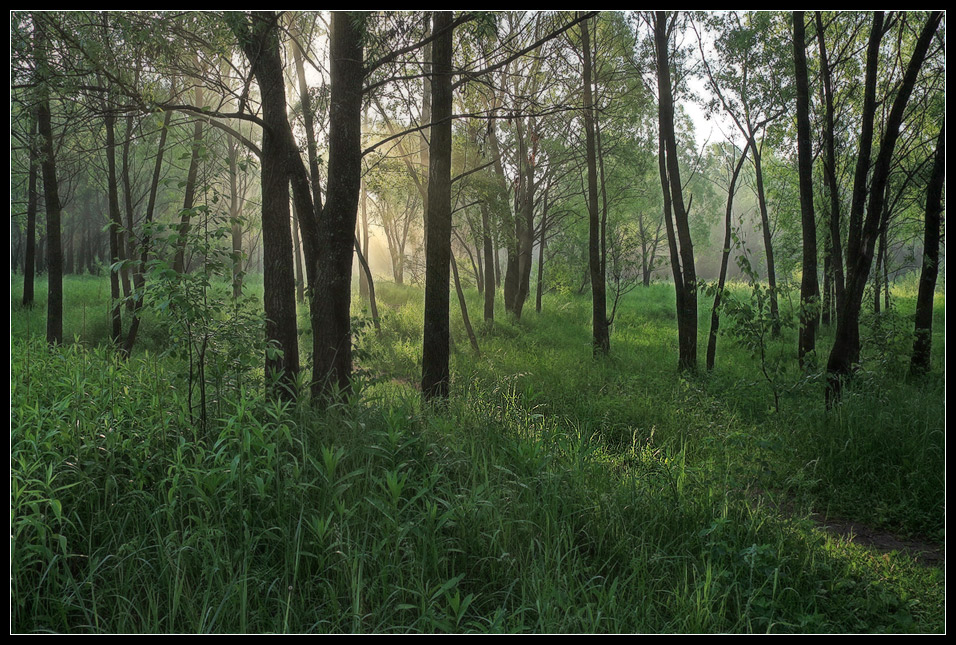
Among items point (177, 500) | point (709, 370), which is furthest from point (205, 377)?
point (709, 370)

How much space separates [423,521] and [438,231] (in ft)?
14.2

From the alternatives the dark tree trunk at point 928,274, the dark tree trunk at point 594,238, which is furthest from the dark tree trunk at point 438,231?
the dark tree trunk at point 928,274

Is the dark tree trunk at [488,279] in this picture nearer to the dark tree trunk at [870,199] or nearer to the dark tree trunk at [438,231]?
the dark tree trunk at [438,231]

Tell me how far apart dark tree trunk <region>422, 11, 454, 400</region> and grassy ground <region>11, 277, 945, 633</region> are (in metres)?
1.22

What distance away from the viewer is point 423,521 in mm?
3219

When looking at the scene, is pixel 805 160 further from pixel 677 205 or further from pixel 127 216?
pixel 127 216

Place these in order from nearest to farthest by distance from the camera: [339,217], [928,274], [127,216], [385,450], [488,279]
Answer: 1. [385,450]
2. [339,217]
3. [127,216]
4. [928,274]
5. [488,279]

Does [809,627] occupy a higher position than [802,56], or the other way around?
[802,56]

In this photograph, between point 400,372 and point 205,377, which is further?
point 400,372

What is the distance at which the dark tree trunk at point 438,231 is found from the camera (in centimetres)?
669

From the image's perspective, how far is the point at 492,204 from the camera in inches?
425

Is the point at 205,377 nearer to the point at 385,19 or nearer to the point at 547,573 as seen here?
the point at 547,573

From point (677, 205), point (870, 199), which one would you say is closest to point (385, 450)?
point (870, 199)

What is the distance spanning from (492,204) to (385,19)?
533 cm
